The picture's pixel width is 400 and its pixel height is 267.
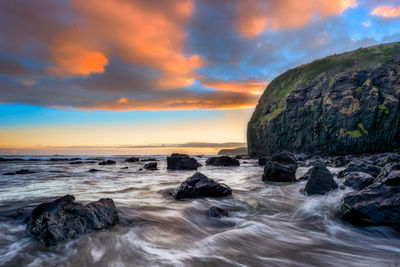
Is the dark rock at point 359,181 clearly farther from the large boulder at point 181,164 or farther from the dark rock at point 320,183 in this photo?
the large boulder at point 181,164

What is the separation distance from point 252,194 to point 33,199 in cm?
716

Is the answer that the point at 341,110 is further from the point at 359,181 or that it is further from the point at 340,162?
the point at 359,181

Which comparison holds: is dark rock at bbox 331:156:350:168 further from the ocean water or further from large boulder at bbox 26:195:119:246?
large boulder at bbox 26:195:119:246

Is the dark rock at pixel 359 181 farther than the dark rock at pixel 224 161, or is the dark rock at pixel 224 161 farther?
the dark rock at pixel 224 161

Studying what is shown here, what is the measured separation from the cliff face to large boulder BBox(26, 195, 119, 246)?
41.8m

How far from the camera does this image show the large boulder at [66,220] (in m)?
3.34

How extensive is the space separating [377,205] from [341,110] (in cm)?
4104

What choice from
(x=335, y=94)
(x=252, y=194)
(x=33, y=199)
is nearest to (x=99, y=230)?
(x=33, y=199)

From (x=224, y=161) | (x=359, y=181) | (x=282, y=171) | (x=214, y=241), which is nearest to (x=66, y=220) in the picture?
(x=214, y=241)

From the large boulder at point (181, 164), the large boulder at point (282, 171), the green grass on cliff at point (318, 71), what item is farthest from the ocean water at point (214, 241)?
the green grass on cliff at point (318, 71)

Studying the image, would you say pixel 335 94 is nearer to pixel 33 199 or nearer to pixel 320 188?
pixel 320 188

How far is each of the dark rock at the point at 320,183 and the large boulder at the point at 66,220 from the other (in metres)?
6.12

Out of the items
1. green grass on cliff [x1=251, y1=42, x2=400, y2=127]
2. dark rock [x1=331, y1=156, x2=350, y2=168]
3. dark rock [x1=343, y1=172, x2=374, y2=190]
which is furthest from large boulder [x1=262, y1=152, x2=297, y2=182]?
green grass on cliff [x1=251, y1=42, x2=400, y2=127]

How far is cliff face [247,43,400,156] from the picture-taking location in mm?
34844
